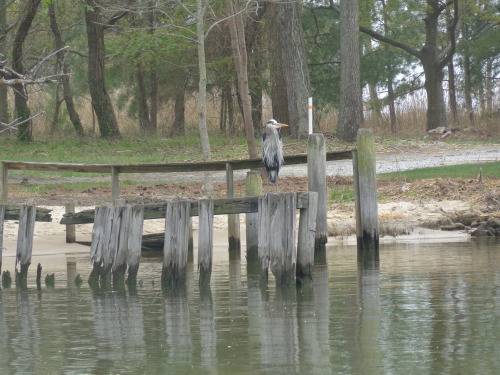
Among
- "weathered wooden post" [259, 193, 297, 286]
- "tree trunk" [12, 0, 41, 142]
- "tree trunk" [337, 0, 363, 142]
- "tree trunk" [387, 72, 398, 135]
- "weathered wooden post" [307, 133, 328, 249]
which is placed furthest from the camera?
"tree trunk" [387, 72, 398, 135]

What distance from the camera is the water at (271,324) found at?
28.4 feet

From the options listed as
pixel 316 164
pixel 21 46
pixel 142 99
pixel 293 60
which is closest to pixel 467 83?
pixel 293 60

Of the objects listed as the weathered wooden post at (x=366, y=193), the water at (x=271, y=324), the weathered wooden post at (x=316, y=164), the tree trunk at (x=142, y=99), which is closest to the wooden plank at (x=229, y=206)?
the water at (x=271, y=324)

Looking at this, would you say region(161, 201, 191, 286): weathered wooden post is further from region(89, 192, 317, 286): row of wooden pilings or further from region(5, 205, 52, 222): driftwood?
region(5, 205, 52, 222): driftwood

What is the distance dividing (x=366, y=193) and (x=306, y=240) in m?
3.19

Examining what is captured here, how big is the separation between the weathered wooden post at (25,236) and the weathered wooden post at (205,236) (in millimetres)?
2605

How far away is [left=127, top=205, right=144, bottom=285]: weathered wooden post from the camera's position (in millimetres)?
13203

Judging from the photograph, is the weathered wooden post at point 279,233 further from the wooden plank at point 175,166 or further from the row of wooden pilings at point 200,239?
the wooden plank at point 175,166

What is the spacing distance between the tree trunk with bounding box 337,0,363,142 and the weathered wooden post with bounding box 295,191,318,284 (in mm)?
19926

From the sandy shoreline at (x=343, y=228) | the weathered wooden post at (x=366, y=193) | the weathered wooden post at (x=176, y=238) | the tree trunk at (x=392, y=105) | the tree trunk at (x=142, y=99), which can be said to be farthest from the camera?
the tree trunk at (x=142, y=99)

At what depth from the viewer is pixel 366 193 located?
15375mm

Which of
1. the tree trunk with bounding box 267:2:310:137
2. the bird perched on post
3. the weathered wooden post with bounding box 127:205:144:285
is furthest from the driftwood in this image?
the tree trunk with bounding box 267:2:310:137

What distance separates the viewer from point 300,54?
3322 cm

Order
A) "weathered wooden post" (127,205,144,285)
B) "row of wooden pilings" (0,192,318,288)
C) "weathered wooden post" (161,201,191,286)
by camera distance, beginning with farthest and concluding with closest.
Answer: "weathered wooden post" (127,205,144,285), "weathered wooden post" (161,201,191,286), "row of wooden pilings" (0,192,318,288)
